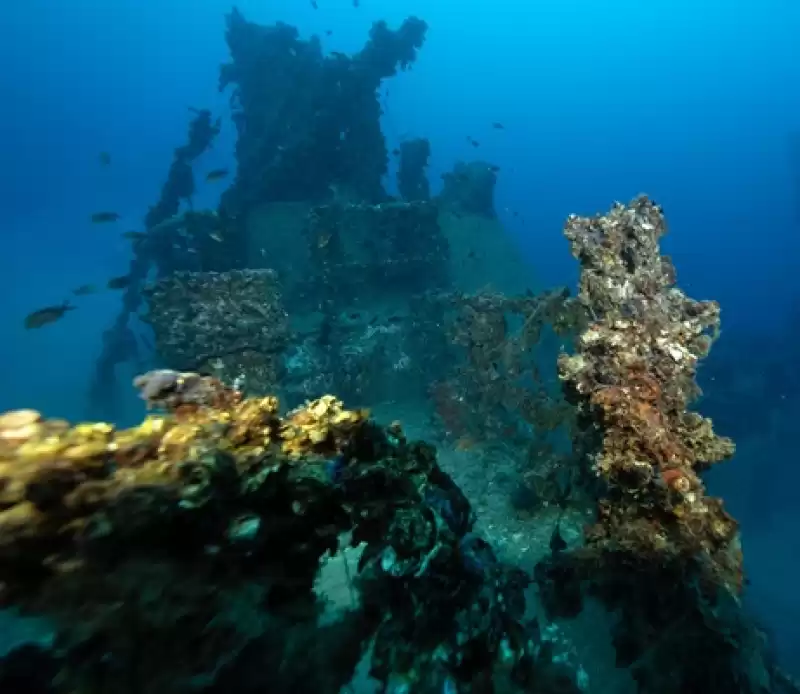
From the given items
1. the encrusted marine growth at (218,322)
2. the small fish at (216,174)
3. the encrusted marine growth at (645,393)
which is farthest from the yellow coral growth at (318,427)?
the small fish at (216,174)

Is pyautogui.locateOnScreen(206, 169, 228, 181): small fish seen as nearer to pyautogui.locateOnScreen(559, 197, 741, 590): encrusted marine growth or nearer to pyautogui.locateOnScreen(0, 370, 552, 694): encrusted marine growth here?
pyautogui.locateOnScreen(559, 197, 741, 590): encrusted marine growth

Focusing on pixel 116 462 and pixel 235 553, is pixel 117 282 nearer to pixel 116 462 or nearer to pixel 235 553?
pixel 116 462

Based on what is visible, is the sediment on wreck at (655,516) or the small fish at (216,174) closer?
the sediment on wreck at (655,516)

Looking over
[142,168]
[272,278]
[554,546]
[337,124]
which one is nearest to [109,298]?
[337,124]

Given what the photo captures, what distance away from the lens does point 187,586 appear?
194cm

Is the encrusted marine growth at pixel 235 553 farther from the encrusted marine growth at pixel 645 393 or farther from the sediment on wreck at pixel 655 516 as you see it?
the encrusted marine growth at pixel 645 393

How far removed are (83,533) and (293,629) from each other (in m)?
0.96

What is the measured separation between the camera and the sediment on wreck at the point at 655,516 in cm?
368

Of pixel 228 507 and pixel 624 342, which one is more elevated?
pixel 624 342

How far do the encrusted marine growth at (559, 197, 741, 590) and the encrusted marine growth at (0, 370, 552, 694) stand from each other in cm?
122

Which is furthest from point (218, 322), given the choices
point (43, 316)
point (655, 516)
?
point (655, 516)

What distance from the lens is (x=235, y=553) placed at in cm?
214

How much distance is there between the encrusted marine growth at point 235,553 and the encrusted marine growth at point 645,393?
1.22 m

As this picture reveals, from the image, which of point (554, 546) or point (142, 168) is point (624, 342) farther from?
point (142, 168)
